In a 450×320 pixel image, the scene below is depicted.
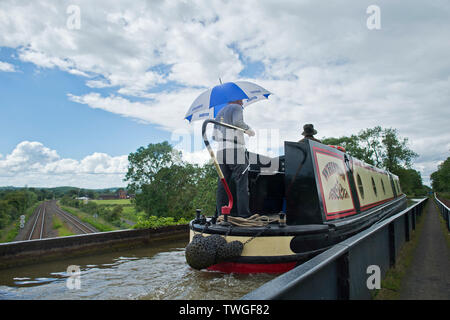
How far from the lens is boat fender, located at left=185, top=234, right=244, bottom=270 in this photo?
3.55 metres

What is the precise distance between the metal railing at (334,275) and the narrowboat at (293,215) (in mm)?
913

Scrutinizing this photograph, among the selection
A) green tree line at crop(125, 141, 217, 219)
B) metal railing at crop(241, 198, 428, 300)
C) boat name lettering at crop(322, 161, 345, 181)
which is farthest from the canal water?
green tree line at crop(125, 141, 217, 219)

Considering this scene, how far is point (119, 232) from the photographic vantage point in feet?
23.2

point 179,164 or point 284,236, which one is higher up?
point 179,164

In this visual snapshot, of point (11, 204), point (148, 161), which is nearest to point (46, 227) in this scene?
point (11, 204)

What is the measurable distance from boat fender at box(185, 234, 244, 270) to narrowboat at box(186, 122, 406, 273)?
0.03 metres

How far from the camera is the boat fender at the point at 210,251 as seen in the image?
3548 mm

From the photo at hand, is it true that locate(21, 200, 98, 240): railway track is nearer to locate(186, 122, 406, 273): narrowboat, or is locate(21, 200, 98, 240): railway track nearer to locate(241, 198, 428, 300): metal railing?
locate(186, 122, 406, 273): narrowboat

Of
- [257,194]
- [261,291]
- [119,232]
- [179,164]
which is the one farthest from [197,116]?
[179,164]

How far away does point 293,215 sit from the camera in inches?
173

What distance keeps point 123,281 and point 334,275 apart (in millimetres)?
3176

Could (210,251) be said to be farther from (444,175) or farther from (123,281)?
(444,175)

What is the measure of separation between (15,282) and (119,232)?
2.79 meters
